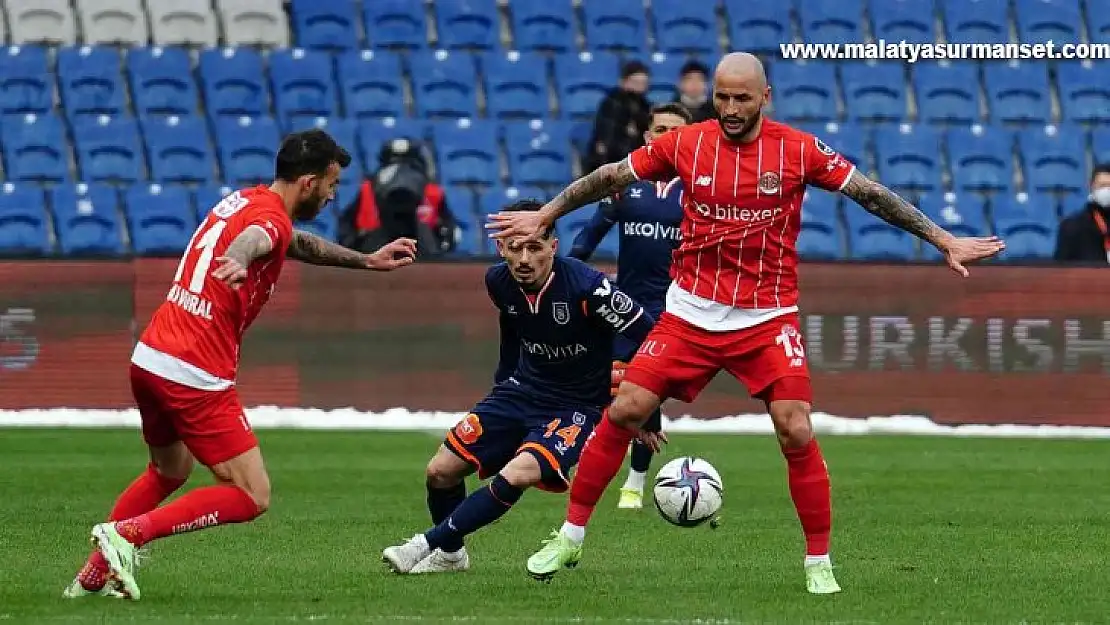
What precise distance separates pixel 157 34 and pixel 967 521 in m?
14.0

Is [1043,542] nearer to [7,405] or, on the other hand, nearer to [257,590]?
[257,590]

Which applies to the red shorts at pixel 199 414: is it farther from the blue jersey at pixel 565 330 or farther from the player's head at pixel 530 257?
the blue jersey at pixel 565 330

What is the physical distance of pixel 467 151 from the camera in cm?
2127

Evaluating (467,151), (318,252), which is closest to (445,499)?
(318,252)

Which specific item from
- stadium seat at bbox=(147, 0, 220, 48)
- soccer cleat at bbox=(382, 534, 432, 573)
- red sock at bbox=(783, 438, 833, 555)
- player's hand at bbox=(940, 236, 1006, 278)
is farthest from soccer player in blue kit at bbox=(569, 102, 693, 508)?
stadium seat at bbox=(147, 0, 220, 48)

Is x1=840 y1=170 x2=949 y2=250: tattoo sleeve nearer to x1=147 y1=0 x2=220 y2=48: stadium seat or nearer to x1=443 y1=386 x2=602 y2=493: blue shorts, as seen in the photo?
x1=443 y1=386 x2=602 y2=493: blue shorts

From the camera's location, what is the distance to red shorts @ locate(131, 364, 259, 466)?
7.80m

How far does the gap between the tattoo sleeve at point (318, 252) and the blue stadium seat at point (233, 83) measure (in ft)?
44.2

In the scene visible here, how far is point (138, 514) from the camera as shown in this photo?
8289 mm

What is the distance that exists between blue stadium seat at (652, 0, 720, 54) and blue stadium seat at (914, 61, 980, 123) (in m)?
2.43

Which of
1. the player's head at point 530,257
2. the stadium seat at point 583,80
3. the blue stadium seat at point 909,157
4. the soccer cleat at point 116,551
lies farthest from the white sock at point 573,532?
the stadium seat at point 583,80

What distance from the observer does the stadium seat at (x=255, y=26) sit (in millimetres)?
22562

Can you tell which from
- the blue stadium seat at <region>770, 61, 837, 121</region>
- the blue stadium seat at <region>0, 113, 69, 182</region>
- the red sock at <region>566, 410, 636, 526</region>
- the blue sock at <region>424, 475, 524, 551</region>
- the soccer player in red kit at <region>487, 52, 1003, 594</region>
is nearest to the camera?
the soccer player in red kit at <region>487, 52, 1003, 594</region>

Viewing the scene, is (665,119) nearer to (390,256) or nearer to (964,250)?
(390,256)
